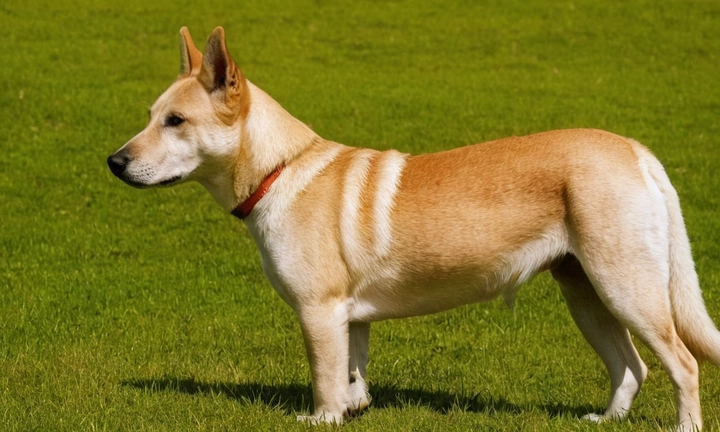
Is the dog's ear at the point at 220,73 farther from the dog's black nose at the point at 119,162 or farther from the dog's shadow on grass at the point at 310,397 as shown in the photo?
the dog's shadow on grass at the point at 310,397

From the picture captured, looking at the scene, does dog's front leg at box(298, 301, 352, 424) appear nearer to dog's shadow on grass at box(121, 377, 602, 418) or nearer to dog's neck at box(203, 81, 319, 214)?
dog's shadow on grass at box(121, 377, 602, 418)

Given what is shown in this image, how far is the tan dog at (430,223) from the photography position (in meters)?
5.07

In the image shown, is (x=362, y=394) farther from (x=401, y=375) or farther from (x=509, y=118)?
(x=509, y=118)

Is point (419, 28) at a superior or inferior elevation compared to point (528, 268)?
inferior

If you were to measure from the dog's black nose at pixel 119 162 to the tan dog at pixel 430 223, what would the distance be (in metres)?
0.01

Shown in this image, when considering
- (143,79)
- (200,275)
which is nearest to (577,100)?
(143,79)

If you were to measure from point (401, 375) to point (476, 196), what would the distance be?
1779 millimetres

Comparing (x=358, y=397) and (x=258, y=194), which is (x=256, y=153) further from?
(x=358, y=397)

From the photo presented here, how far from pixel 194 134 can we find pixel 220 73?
1.23ft

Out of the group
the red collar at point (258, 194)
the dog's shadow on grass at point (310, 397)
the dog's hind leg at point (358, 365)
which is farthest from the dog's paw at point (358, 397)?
the red collar at point (258, 194)

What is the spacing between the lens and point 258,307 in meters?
8.27

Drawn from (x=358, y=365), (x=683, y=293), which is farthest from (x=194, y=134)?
(x=683, y=293)

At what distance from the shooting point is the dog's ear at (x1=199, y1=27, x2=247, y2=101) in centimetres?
541

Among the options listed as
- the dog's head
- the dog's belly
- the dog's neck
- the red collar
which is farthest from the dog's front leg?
the dog's head
